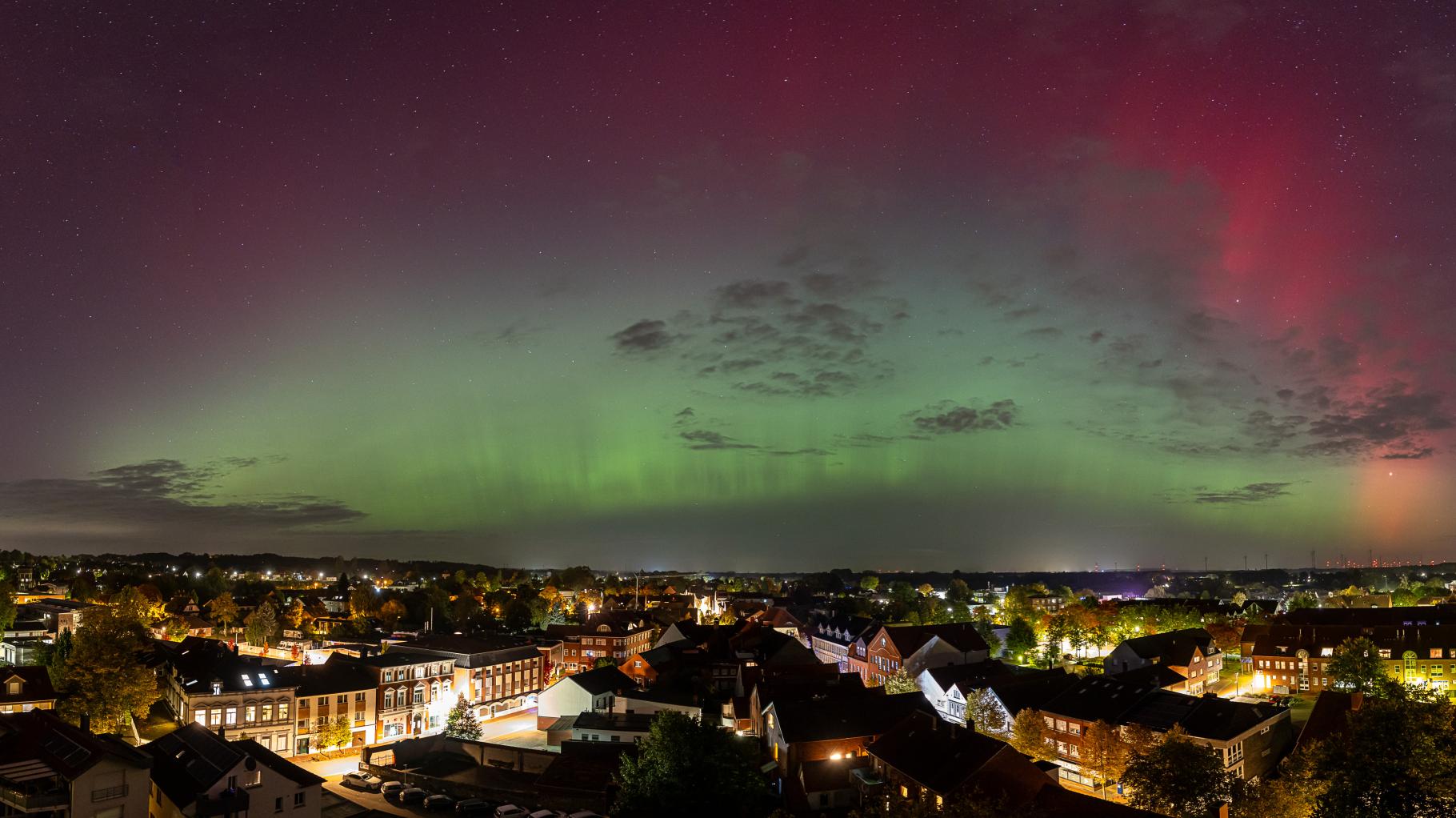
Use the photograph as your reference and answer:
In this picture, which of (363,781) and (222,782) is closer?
(222,782)

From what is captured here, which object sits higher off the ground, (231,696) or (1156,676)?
(231,696)

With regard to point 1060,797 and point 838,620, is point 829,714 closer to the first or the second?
point 1060,797

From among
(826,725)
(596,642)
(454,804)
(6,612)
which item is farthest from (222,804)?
(6,612)

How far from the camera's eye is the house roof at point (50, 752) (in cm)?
3206

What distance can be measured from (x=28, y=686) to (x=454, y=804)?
25336mm

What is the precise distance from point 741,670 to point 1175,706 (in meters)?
29.1

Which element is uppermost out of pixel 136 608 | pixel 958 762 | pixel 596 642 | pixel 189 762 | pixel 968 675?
pixel 136 608

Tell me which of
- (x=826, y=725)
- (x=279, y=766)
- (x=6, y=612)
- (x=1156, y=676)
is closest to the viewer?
(x=279, y=766)

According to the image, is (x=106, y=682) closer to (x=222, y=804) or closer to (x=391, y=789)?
(x=391, y=789)

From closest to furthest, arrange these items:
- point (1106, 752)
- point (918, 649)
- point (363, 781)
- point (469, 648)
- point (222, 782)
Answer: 1. point (222, 782)
2. point (1106, 752)
3. point (363, 781)
4. point (469, 648)
5. point (918, 649)

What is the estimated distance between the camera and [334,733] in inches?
2227

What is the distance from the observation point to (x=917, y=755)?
42.0m

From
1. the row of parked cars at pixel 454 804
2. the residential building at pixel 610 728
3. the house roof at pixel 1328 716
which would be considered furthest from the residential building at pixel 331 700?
the house roof at pixel 1328 716

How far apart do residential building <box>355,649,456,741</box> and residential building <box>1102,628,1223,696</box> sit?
175 feet
